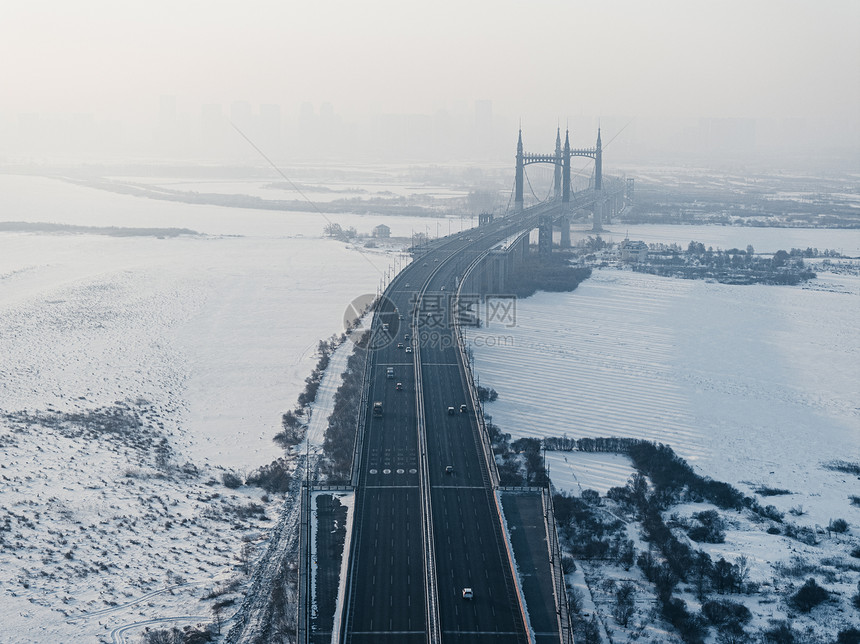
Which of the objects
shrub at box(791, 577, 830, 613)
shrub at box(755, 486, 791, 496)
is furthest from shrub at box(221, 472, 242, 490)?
shrub at box(755, 486, 791, 496)

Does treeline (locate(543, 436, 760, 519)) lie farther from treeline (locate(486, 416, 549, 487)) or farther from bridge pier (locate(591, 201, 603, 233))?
bridge pier (locate(591, 201, 603, 233))

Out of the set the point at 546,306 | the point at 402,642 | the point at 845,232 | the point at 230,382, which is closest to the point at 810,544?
the point at 402,642

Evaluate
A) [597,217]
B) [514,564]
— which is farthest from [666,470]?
[597,217]

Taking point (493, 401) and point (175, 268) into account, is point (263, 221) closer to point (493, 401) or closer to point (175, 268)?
point (175, 268)

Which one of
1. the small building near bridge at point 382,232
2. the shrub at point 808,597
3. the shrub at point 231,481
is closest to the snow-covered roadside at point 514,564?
the shrub at point 808,597

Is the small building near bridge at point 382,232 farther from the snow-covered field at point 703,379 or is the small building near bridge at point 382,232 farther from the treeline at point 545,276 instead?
the snow-covered field at point 703,379

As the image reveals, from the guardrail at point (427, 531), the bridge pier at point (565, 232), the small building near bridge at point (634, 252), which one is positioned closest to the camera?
the guardrail at point (427, 531)
